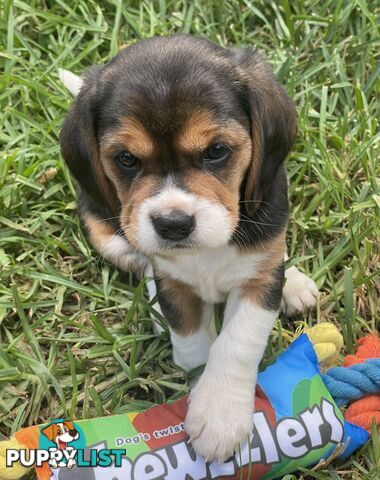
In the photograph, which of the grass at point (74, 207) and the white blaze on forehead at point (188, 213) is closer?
the white blaze on forehead at point (188, 213)

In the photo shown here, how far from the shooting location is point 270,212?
3.32 meters

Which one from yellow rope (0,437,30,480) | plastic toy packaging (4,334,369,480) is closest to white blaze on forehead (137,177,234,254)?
plastic toy packaging (4,334,369,480)

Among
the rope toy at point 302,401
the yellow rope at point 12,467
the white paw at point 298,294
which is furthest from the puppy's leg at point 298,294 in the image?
the yellow rope at point 12,467

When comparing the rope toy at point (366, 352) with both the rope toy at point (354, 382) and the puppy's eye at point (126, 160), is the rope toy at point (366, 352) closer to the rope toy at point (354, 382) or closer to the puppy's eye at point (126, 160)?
the rope toy at point (354, 382)

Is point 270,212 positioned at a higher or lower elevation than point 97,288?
higher

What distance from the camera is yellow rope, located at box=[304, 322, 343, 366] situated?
3.43 metres

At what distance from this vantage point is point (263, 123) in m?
3.08

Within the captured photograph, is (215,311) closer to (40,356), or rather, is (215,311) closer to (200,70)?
(40,356)

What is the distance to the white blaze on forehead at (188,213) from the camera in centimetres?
287

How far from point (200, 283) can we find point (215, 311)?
16.3 inches

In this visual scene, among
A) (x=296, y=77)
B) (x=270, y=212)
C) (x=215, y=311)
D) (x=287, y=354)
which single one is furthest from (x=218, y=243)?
(x=296, y=77)

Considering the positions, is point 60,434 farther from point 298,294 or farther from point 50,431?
point 298,294

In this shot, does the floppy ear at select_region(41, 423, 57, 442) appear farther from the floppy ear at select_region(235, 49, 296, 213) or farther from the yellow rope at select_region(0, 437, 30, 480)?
the floppy ear at select_region(235, 49, 296, 213)

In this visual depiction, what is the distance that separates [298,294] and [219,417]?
972 millimetres
